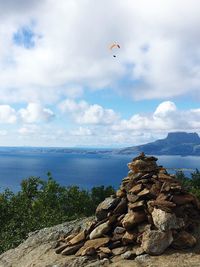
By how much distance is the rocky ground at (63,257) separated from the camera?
21391mm

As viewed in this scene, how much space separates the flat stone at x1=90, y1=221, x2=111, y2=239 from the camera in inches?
980

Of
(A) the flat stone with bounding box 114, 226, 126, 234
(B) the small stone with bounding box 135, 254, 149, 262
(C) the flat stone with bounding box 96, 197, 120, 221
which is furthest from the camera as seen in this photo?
(C) the flat stone with bounding box 96, 197, 120, 221

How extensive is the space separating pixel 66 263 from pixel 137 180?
24.1ft

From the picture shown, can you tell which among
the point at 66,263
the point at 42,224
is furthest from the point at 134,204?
the point at 42,224

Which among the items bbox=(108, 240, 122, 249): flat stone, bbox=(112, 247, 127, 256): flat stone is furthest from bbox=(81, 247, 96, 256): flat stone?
bbox=(112, 247, 127, 256): flat stone

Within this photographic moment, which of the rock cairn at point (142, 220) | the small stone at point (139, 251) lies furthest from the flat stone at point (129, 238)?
the small stone at point (139, 251)

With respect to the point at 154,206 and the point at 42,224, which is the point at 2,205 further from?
the point at 154,206

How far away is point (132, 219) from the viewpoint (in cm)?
2378

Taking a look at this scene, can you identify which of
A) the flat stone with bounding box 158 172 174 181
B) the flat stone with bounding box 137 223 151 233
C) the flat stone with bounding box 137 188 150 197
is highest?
the flat stone with bounding box 158 172 174 181

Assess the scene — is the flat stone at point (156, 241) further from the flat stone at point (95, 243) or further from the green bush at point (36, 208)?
the green bush at point (36, 208)

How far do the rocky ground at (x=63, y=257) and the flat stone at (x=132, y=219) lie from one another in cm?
203

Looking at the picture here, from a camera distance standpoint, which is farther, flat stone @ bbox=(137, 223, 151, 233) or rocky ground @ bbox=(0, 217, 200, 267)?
flat stone @ bbox=(137, 223, 151, 233)

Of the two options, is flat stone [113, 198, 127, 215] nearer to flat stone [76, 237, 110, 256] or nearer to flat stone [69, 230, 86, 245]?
flat stone [76, 237, 110, 256]

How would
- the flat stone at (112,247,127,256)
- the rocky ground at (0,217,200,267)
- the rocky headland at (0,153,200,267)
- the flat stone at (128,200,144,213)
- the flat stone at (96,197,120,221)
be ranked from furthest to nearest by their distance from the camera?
1. the flat stone at (96,197,120,221)
2. the flat stone at (128,200,144,213)
3. the flat stone at (112,247,127,256)
4. the rocky headland at (0,153,200,267)
5. the rocky ground at (0,217,200,267)
